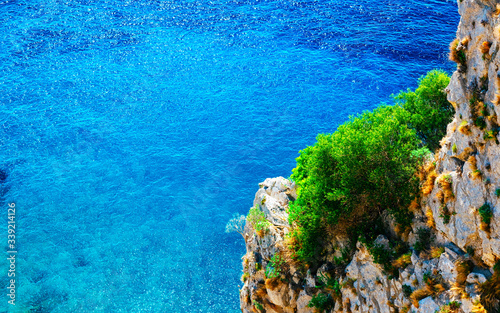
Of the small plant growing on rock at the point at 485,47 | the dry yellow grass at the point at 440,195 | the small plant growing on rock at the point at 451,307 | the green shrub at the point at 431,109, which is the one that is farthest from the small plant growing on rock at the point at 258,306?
the small plant growing on rock at the point at 485,47

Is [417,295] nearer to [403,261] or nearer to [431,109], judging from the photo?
[403,261]

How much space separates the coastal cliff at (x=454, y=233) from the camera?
12844 mm

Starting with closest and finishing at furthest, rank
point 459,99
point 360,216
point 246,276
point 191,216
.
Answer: point 459,99 < point 360,216 < point 246,276 < point 191,216

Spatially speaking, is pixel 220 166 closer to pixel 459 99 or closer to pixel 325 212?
pixel 325 212

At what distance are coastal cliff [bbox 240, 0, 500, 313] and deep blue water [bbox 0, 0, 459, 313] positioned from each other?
1120 centimetres

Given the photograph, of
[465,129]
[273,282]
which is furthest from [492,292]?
[273,282]

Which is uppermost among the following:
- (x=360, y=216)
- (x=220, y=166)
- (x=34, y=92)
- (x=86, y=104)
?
(x=34, y=92)

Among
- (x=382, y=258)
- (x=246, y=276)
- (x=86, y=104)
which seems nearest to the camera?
(x=382, y=258)

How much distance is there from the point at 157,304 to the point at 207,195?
9394mm

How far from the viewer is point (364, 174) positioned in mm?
17641

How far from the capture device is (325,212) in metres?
18.4

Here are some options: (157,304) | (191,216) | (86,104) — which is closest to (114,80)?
(86,104)

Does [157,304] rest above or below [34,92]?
below

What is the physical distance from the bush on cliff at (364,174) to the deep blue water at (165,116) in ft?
34.7
